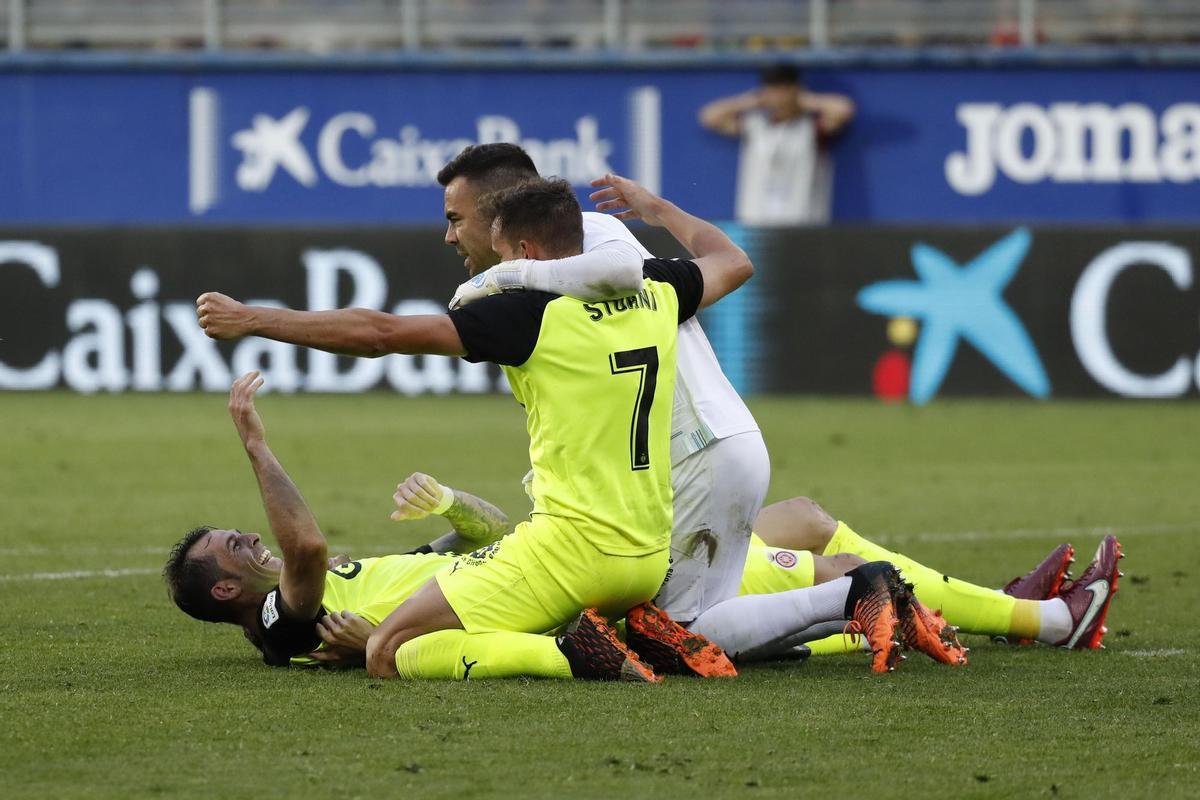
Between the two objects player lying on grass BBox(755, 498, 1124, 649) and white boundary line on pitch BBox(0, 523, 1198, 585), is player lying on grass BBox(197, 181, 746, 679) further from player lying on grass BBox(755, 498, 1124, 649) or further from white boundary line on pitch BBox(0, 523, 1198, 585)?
white boundary line on pitch BBox(0, 523, 1198, 585)

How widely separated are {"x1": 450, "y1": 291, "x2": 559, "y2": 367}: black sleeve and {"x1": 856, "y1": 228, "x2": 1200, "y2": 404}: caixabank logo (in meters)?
11.3

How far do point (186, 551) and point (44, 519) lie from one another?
423cm

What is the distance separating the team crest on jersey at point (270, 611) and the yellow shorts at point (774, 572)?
148cm

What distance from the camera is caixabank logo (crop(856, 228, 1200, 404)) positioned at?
16.4m

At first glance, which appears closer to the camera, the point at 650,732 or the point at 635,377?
the point at 650,732

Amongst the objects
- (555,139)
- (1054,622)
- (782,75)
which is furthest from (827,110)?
(1054,622)

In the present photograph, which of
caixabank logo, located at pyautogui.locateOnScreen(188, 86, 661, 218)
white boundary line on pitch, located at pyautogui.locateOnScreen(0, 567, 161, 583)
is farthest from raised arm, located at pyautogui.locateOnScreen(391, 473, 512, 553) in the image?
caixabank logo, located at pyautogui.locateOnScreen(188, 86, 661, 218)

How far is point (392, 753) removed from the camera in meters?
4.77

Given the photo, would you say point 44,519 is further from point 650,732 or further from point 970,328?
point 970,328

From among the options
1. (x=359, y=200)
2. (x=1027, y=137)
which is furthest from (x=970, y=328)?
(x=359, y=200)

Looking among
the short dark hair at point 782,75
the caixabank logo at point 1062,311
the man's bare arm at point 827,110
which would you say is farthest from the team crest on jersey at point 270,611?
the man's bare arm at point 827,110

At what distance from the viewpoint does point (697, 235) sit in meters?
6.44

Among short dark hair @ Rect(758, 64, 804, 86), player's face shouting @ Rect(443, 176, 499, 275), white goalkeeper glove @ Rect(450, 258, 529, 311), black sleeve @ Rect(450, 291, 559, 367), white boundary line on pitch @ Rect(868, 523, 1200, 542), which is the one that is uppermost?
short dark hair @ Rect(758, 64, 804, 86)

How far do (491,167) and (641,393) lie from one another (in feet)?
3.77
